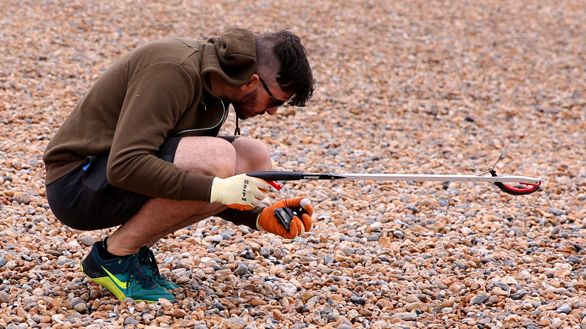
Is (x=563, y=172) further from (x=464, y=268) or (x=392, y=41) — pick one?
(x=392, y=41)

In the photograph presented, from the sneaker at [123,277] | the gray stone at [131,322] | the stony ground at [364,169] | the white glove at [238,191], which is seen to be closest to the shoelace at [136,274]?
the sneaker at [123,277]

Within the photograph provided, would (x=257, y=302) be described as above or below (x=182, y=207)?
below

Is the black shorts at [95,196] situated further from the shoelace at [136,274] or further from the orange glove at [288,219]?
the orange glove at [288,219]

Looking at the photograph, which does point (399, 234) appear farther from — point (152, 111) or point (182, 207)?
point (152, 111)

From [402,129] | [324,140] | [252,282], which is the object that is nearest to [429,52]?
[402,129]

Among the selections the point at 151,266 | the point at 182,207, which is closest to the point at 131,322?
the point at 151,266

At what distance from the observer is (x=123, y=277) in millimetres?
2775

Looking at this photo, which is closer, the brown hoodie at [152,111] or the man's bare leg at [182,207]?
the brown hoodie at [152,111]

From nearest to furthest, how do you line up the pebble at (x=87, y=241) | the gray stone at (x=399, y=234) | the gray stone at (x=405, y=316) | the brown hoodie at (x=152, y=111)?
the brown hoodie at (x=152, y=111) < the gray stone at (x=405, y=316) < the pebble at (x=87, y=241) < the gray stone at (x=399, y=234)

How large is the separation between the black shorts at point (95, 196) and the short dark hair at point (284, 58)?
54 centimetres

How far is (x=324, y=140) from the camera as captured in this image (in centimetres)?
596

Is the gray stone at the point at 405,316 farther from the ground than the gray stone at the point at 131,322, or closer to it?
closer to it

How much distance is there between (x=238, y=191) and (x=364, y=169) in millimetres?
2855

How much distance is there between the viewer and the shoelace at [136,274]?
9.14ft
